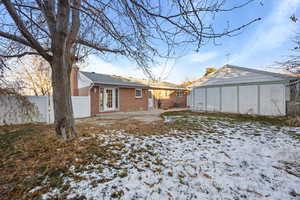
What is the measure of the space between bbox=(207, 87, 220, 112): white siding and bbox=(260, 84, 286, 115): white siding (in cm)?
280

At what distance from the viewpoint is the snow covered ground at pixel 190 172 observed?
1771 millimetres

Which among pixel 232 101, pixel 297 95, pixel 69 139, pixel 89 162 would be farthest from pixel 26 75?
pixel 297 95

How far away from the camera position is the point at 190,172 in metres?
2.25

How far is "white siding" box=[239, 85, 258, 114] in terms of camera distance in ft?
29.5

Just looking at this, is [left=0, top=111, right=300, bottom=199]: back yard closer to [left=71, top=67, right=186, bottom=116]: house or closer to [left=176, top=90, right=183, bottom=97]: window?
[left=71, top=67, right=186, bottom=116]: house

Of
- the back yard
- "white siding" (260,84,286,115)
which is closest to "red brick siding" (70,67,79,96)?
the back yard

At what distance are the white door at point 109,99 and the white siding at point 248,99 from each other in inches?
392

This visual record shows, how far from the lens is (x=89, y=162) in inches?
98.1

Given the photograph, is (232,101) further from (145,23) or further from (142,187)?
(142,187)

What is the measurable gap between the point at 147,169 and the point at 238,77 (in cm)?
1046

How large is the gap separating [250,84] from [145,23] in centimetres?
962

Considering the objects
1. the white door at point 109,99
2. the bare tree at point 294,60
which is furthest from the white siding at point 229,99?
the white door at point 109,99

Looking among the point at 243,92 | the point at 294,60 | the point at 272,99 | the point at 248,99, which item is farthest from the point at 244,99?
the point at 294,60

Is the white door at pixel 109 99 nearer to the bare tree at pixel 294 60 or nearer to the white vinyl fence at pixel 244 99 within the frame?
the white vinyl fence at pixel 244 99
